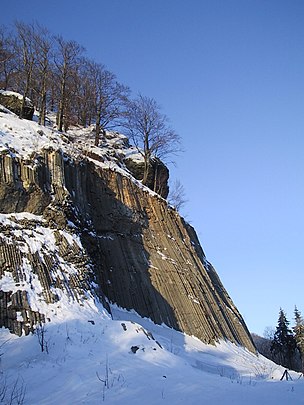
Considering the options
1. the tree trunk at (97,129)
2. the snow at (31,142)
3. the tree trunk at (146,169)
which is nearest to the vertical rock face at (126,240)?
the snow at (31,142)

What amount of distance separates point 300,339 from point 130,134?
1197 inches

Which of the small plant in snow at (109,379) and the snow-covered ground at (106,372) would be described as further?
the small plant in snow at (109,379)

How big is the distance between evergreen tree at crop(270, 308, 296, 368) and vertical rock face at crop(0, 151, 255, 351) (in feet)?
86.2

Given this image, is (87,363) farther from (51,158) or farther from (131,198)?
(131,198)

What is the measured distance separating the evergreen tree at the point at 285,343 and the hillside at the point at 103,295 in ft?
82.1

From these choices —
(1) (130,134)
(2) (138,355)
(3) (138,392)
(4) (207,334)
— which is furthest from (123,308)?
(1) (130,134)

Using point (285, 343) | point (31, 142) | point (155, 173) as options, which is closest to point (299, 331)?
point (285, 343)

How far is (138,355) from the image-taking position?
10398 millimetres

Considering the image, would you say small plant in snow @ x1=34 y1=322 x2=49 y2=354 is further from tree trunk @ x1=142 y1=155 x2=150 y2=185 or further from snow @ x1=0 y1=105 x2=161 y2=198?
tree trunk @ x1=142 y1=155 x2=150 y2=185

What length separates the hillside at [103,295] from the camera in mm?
8156

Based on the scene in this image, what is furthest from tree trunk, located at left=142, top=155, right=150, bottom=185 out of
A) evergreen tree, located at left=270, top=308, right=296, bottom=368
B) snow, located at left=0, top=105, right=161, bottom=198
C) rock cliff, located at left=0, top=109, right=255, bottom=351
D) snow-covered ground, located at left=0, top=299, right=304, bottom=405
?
evergreen tree, located at left=270, top=308, right=296, bottom=368

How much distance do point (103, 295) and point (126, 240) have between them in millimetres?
5783

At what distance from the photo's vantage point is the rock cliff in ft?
42.5

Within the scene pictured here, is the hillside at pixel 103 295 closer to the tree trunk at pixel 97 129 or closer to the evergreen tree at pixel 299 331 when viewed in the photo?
the tree trunk at pixel 97 129
